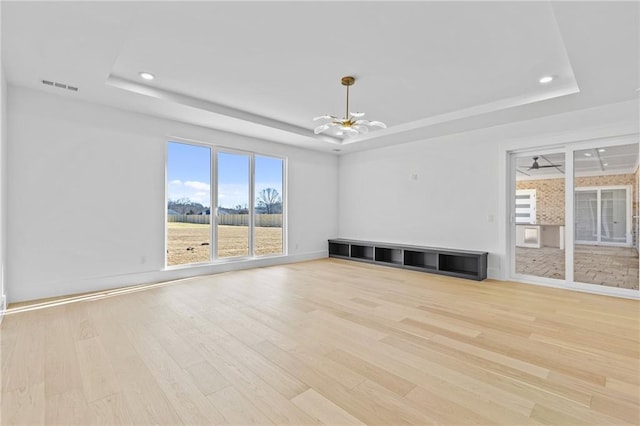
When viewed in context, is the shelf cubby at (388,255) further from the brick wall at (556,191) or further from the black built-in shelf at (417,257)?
the brick wall at (556,191)

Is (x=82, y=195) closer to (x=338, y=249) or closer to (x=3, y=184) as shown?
(x=3, y=184)

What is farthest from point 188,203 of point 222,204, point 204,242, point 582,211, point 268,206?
point 582,211

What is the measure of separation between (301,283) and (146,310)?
213cm

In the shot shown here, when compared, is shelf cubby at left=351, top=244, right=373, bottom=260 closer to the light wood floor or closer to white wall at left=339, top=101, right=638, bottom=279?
white wall at left=339, top=101, right=638, bottom=279

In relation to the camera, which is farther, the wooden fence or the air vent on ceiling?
the wooden fence

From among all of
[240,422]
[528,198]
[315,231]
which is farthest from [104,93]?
[528,198]

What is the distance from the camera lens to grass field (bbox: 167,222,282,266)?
5031 millimetres

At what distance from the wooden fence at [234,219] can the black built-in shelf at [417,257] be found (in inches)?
62.8

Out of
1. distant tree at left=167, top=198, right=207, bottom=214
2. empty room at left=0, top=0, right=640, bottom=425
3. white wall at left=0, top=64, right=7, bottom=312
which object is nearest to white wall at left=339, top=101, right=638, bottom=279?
empty room at left=0, top=0, right=640, bottom=425

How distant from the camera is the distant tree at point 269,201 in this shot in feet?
20.6

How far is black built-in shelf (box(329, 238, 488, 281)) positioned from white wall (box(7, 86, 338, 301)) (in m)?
3.32

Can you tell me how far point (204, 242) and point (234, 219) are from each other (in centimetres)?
72

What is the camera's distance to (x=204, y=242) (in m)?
5.42

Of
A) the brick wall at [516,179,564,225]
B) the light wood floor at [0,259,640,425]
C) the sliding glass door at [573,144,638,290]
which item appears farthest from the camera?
the brick wall at [516,179,564,225]
